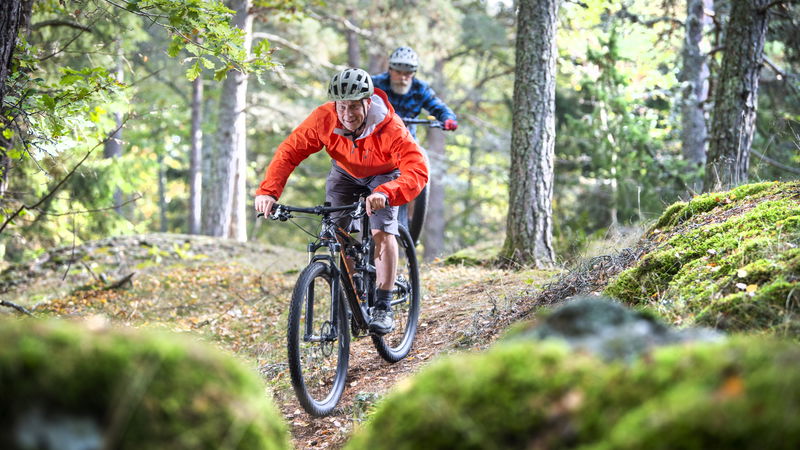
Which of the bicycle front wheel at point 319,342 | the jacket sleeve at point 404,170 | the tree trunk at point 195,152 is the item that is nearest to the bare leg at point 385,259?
the bicycle front wheel at point 319,342

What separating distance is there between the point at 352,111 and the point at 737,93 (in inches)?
200

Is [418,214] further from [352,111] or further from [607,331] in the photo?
[607,331]

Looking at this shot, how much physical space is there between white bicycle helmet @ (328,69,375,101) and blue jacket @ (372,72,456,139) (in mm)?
3189

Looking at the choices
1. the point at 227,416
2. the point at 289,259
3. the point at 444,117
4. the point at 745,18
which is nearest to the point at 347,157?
the point at 444,117

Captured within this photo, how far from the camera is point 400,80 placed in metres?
7.79

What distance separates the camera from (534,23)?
8312 millimetres

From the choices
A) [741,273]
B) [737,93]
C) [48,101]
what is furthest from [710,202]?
A: [48,101]

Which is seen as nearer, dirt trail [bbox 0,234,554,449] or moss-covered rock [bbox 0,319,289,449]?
moss-covered rock [bbox 0,319,289,449]

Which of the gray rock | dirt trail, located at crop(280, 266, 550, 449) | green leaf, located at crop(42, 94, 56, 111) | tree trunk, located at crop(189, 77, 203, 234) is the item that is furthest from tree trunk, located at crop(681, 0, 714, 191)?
tree trunk, located at crop(189, 77, 203, 234)

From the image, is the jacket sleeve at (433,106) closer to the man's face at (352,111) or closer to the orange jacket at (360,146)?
the orange jacket at (360,146)

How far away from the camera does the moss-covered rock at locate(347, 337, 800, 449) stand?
1326 millimetres

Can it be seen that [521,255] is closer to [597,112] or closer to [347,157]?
[347,157]

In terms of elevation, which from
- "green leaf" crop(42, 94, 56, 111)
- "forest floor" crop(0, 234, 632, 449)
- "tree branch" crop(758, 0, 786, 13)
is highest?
"tree branch" crop(758, 0, 786, 13)

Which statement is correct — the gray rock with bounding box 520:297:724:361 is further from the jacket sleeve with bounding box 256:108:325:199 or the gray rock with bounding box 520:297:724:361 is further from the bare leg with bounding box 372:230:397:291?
the bare leg with bounding box 372:230:397:291
